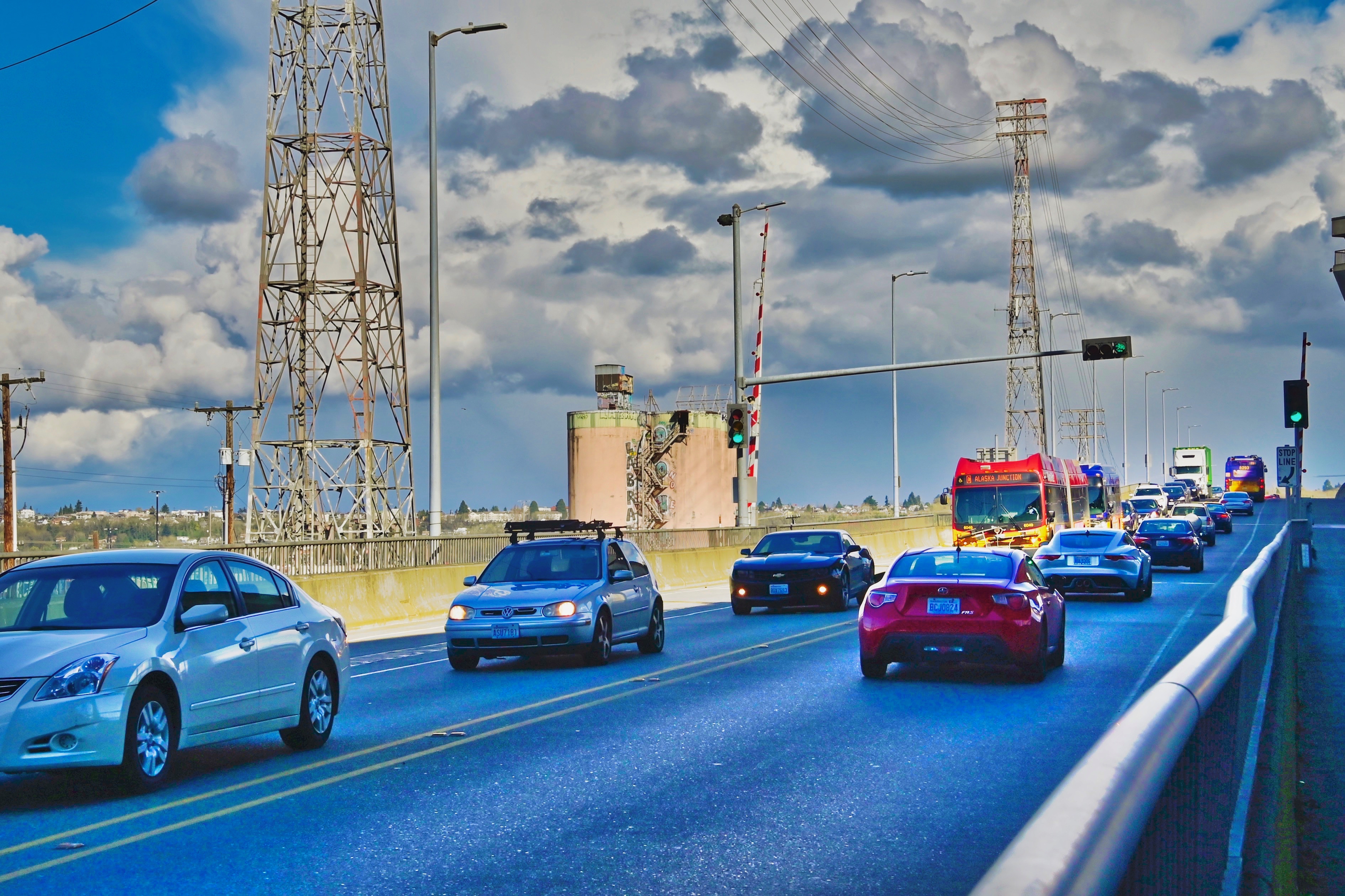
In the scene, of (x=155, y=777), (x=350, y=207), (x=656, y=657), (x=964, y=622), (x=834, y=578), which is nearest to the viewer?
(x=155, y=777)

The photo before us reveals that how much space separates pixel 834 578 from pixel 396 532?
29.3 meters

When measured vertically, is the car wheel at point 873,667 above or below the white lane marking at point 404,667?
above

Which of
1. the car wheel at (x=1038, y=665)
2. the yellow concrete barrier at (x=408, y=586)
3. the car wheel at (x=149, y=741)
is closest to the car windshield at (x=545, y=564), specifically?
the yellow concrete barrier at (x=408, y=586)

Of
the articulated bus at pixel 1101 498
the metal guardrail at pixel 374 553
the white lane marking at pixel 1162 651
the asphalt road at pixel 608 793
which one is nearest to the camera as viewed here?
the asphalt road at pixel 608 793

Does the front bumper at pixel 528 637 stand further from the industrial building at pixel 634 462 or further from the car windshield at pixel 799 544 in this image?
the industrial building at pixel 634 462

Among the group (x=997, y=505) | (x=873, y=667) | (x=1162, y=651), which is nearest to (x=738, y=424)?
A: (x=997, y=505)

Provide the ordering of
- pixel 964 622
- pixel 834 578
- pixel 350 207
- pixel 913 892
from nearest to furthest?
pixel 913 892 → pixel 964 622 → pixel 834 578 → pixel 350 207

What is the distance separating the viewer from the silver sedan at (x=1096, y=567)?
25.8 m

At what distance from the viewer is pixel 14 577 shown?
9578 millimetres

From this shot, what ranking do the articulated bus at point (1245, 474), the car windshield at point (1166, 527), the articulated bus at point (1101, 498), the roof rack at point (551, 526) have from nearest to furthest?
the roof rack at point (551, 526)
the car windshield at point (1166, 527)
the articulated bus at point (1101, 498)
the articulated bus at point (1245, 474)

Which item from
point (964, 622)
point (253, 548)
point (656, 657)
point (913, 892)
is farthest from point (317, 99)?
point (913, 892)

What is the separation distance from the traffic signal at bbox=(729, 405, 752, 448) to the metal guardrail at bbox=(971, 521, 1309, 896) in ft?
92.4

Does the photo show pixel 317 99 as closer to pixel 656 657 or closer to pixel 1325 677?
pixel 656 657

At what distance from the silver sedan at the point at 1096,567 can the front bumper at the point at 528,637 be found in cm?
1214
